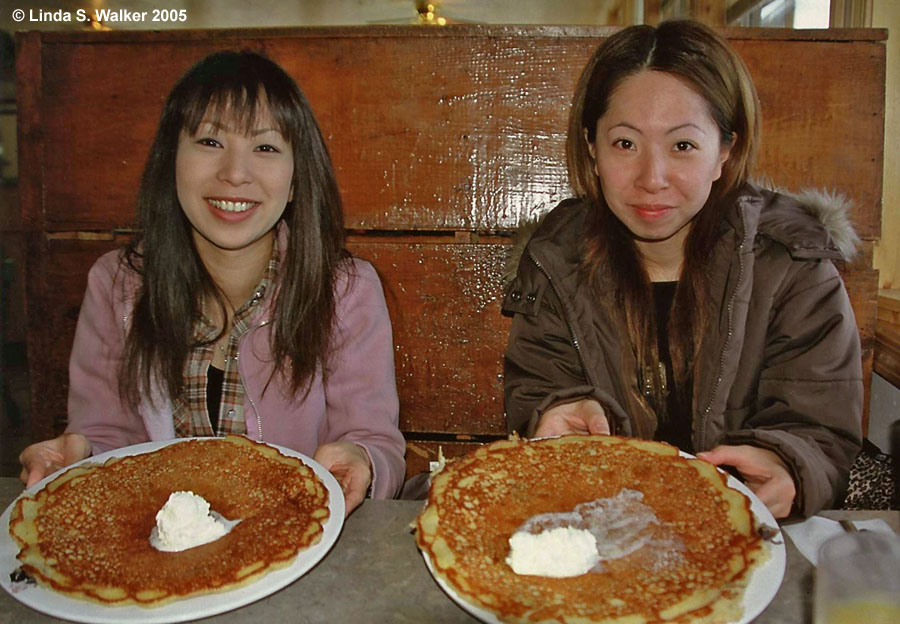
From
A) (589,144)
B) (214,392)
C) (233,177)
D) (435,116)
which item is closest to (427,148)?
(435,116)

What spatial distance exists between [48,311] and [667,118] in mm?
1852

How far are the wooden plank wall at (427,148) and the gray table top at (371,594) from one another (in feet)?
3.39

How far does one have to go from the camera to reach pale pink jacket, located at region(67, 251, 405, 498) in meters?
1.49

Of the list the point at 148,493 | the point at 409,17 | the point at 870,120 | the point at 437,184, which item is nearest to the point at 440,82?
the point at 437,184

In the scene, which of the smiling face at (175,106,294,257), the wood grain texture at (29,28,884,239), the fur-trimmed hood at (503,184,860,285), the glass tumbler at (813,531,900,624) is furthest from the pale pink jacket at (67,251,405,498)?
the glass tumbler at (813,531,900,624)

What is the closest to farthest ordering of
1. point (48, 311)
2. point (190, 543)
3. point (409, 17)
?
1. point (190, 543)
2. point (48, 311)
3. point (409, 17)

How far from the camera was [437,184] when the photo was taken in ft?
6.11

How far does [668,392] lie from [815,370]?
0.32 m

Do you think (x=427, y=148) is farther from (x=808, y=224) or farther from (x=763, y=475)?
(x=763, y=475)

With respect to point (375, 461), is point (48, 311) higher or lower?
higher

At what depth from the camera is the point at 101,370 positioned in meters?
1.52

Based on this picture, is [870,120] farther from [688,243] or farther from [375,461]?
[375,461]

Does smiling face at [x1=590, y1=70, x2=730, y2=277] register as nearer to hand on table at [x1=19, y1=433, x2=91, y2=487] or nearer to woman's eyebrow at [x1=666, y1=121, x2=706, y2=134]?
woman's eyebrow at [x1=666, y1=121, x2=706, y2=134]

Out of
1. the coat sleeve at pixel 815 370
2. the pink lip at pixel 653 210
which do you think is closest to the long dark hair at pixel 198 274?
the pink lip at pixel 653 210
